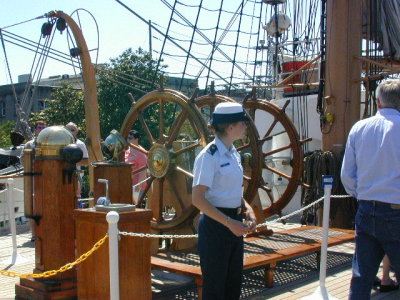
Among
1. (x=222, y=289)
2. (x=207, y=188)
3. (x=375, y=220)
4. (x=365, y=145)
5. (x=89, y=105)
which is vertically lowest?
(x=222, y=289)

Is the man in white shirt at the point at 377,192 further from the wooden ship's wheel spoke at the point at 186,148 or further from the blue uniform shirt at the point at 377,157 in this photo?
the wooden ship's wheel spoke at the point at 186,148

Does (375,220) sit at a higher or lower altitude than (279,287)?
higher

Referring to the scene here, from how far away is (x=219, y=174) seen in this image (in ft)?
9.89

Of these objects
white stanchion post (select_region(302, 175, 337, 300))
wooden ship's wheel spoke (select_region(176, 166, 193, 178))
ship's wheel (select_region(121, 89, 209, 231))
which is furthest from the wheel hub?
white stanchion post (select_region(302, 175, 337, 300))

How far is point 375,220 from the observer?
9.96 feet

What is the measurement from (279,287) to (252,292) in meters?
0.31

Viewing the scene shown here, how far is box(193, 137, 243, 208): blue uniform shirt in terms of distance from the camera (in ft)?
9.72

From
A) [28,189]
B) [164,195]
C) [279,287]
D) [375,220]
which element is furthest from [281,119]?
[375,220]

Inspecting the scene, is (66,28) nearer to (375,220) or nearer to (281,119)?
(281,119)

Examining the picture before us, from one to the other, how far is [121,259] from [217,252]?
84 cm

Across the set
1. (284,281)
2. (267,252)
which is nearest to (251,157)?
(267,252)

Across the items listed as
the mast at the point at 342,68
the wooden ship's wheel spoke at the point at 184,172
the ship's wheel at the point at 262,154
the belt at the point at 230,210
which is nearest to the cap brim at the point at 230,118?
the belt at the point at 230,210

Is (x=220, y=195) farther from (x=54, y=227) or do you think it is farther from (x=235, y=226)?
(x=54, y=227)

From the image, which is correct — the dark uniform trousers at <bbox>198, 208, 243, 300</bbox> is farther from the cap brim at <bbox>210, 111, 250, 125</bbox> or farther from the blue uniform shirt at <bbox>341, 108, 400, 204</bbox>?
the blue uniform shirt at <bbox>341, 108, 400, 204</bbox>
